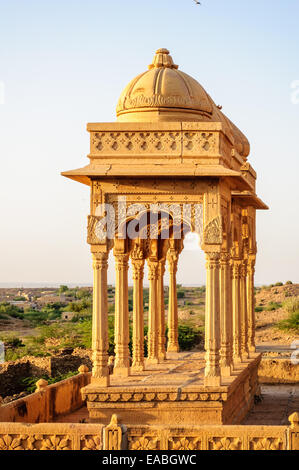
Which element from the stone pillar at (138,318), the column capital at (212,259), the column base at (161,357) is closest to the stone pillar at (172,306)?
the column base at (161,357)

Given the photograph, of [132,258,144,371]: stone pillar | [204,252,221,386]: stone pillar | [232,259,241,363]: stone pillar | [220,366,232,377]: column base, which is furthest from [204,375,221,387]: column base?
[232,259,241,363]: stone pillar

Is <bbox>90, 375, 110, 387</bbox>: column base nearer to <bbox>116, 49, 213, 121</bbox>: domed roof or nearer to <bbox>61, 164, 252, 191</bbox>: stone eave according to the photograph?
<bbox>61, 164, 252, 191</bbox>: stone eave

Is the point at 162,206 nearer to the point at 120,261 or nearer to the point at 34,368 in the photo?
the point at 120,261

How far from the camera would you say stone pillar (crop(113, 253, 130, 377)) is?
14.1 metres

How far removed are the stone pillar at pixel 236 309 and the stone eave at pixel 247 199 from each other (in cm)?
138

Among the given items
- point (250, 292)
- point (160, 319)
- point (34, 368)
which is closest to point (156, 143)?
point (160, 319)

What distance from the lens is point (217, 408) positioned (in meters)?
12.1

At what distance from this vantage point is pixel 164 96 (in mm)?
13492

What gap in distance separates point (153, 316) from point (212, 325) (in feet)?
15.5

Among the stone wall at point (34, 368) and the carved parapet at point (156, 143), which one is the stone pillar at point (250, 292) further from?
the carved parapet at point (156, 143)

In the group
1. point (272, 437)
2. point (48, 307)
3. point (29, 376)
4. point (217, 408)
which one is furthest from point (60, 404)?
point (48, 307)

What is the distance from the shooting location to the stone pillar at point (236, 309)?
16578mm
